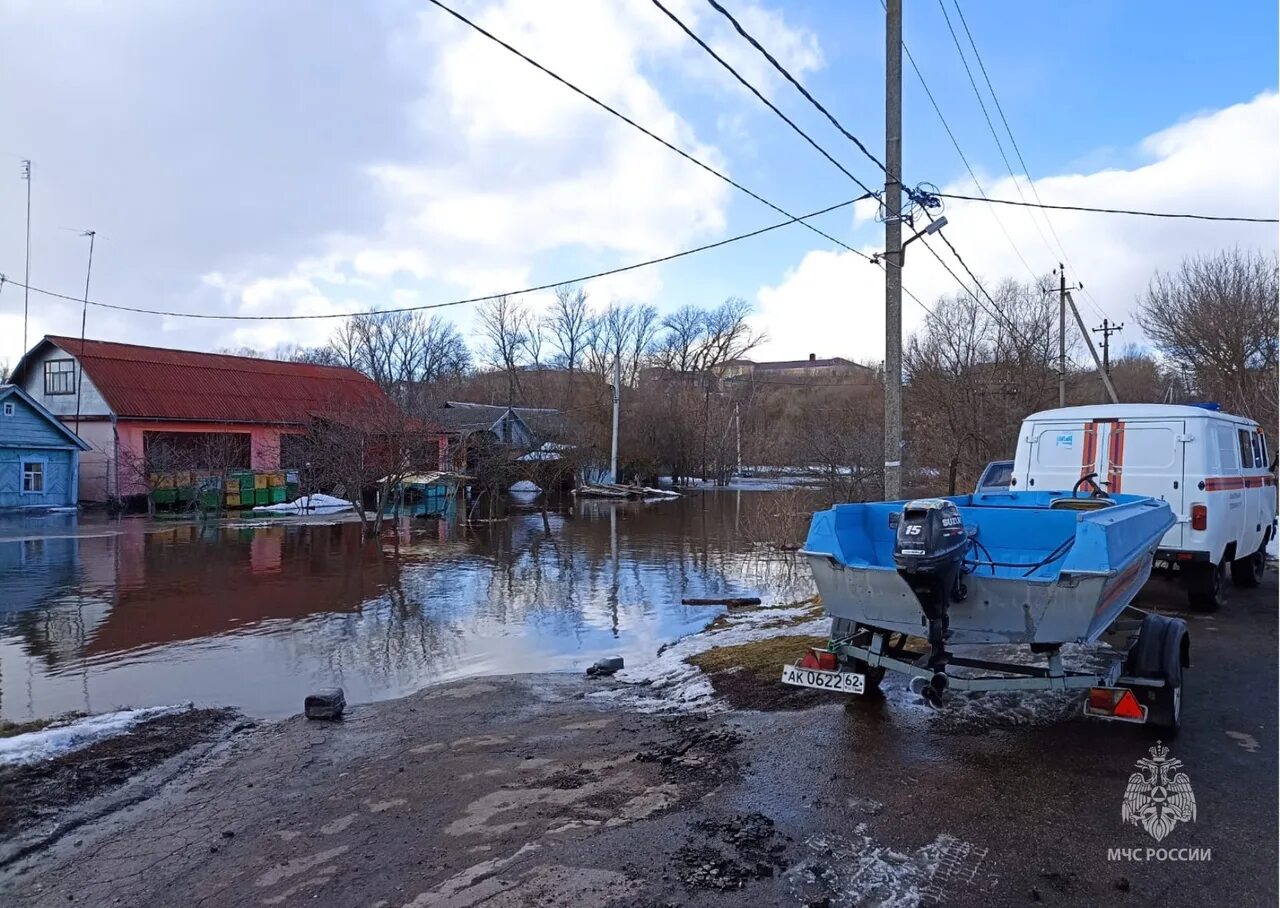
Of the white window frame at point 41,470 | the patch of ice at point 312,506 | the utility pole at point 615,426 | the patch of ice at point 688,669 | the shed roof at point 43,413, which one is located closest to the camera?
the patch of ice at point 688,669

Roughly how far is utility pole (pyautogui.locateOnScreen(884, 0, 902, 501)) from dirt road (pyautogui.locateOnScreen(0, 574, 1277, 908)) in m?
4.77

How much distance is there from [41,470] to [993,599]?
34037 millimetres

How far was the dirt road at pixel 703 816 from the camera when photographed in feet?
11.9

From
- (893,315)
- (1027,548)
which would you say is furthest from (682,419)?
(1027,548)

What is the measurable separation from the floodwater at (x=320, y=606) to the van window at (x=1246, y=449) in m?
6.43

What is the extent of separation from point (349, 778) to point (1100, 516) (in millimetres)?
4962

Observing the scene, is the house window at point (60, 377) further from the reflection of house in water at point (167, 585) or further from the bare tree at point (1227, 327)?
the bare tree at point (1227, 327)

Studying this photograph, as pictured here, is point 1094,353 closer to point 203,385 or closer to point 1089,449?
point 1089,449

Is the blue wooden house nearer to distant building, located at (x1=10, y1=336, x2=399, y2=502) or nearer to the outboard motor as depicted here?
distant building, located at (x1=10, y1=336, x2=399, y2=502)

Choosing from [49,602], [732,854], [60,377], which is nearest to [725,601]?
[732,854]

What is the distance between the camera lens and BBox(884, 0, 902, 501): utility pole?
10.7 m

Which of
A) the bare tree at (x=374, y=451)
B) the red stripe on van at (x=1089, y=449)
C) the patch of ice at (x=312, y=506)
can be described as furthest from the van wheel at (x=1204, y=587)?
the patch of ice at (x=312, y=506)

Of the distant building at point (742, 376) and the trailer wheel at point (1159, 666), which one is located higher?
the distant building at point (742, 376)

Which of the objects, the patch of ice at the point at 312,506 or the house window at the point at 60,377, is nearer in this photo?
the patch of ice at the point at 312,506
